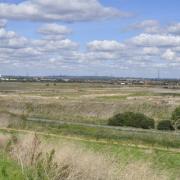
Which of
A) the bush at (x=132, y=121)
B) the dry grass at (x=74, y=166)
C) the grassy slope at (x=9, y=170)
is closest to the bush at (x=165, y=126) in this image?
the bush at (x=132, y=121)

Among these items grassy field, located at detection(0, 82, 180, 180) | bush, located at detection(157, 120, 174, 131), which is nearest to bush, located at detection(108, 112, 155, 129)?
bush, located at detection(157, 120, 174, 131)

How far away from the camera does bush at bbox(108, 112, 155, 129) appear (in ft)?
182

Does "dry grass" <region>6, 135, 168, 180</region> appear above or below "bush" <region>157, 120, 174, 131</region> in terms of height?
above

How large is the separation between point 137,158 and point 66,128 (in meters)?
19.1

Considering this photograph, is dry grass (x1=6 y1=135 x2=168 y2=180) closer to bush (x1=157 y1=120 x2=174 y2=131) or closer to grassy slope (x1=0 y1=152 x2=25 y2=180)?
grassy slope (x1=0 y1=152 x2=25 y2=180)

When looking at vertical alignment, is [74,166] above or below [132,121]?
above

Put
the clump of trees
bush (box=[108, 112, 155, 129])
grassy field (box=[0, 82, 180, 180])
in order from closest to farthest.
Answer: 1. grassy field (box=[0, 82, 180, 180])
2. the clump of trees
3. bush (box=[108, 112, 155, 129])

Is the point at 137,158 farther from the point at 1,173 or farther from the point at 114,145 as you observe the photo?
the point at 1,173

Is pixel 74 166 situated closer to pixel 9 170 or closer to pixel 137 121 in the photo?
pixel 9 170

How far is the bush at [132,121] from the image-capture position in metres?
55.5

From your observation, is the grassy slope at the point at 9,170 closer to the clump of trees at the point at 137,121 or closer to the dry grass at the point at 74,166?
the dry grass at the point at 74,166

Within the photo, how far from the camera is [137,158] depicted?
32625 millimetres

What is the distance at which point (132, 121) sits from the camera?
5609cm

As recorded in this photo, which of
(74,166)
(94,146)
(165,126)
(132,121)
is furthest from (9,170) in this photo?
(132,121)
